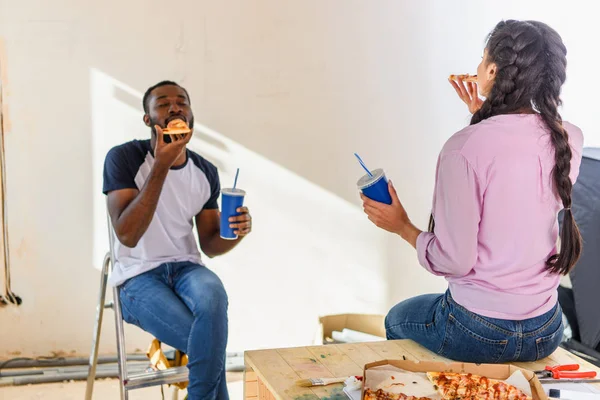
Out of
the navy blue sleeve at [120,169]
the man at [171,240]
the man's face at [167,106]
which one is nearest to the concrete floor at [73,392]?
the man at [171,240]

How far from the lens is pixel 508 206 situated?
5.41ft

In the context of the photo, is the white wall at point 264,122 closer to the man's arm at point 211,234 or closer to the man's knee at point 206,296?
the man's arm at point 211,234

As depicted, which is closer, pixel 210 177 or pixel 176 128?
pixel 176 128

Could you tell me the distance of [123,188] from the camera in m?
2.39

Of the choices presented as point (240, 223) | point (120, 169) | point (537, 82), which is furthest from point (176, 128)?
point (537, 82)

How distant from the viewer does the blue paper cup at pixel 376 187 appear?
69.9 inches

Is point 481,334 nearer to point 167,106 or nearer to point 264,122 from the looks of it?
point 167,106

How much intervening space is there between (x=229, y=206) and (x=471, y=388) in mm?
1071

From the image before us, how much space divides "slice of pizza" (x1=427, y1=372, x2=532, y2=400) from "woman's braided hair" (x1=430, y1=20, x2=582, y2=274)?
386 mm

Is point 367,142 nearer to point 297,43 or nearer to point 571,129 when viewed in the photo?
point 297,43

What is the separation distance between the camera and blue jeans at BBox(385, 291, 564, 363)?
1708mm

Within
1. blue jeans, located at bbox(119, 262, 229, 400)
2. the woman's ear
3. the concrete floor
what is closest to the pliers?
the woman's ear

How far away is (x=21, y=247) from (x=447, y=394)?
7.54 ft

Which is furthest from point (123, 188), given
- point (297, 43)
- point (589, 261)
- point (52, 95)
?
point (589, 261)
